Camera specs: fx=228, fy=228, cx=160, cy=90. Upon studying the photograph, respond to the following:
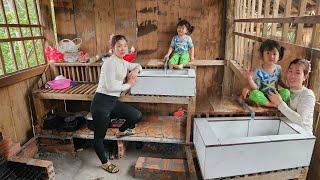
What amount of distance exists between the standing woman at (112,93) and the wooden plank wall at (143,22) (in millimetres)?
1139

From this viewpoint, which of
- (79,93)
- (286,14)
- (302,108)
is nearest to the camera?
(302,108)

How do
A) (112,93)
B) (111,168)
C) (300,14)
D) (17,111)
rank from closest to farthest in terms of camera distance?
(300,14) → (112,93) → (111,168) → (17,111)

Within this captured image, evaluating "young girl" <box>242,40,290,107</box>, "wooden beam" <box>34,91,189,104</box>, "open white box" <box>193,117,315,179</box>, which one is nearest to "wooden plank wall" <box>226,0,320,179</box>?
"young girl" <box>242,40,290,107</box>

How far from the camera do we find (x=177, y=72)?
3.93 metres

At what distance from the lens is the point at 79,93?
151 inches

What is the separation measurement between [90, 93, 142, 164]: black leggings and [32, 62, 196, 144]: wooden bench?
23 cm

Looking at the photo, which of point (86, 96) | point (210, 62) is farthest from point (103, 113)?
point (210, 62)

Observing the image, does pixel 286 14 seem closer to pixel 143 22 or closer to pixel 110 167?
pixel 143 22

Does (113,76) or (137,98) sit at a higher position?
(113,76)

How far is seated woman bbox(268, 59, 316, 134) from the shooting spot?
2.29m

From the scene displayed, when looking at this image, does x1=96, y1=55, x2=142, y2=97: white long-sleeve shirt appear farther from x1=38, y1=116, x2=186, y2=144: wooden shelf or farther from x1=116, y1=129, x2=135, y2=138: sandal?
x1=38, y1=116, x2=186, y2=144: wooden shelf

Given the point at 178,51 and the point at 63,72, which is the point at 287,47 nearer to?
the point at 178,51

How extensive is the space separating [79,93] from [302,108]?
10.5 ft

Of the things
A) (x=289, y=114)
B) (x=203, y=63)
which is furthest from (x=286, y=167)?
(x=203, y=63)
